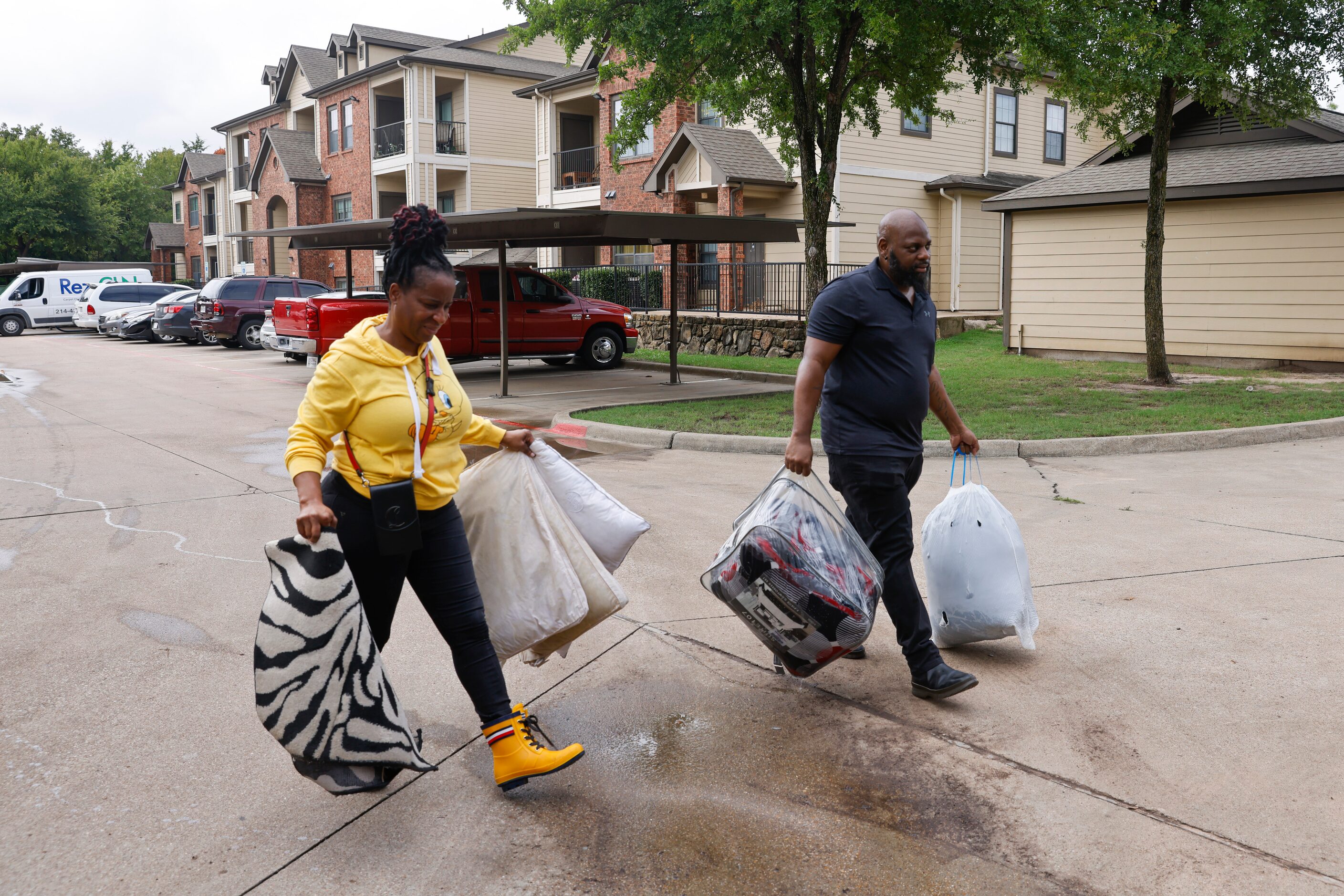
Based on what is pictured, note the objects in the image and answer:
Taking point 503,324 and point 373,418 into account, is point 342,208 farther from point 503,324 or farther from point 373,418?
point 373,418

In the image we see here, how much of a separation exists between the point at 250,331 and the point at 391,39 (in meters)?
18.9

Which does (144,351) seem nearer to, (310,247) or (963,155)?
(310,247)

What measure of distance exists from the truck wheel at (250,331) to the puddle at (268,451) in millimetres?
15238

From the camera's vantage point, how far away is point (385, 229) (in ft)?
64.1

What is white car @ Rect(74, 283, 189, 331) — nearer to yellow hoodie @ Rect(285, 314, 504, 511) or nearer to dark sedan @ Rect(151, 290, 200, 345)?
dark sedan @ Rect(151, 290, 200, 345)

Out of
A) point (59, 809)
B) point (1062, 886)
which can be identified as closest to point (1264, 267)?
point (1062, 886)

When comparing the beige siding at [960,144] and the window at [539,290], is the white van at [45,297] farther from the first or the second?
the beige siding at [960,144]

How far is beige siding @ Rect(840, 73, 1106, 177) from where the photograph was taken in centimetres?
2642

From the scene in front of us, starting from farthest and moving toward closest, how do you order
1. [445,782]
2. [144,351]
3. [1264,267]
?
[144,351] < [1264,267] < [445,782]

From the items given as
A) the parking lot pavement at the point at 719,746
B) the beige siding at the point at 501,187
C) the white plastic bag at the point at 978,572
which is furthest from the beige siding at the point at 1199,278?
the beige siding at the point at 501,187

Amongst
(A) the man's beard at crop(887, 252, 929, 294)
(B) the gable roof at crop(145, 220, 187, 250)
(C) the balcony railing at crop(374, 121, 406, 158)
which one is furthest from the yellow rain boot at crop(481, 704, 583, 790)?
(B) the gable roof at crop(145, 220, 187, 250)

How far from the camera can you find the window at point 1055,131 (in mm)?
30531

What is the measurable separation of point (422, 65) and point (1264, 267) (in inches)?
1111

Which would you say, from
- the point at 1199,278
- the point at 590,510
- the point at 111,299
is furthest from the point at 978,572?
the point at 111,299
